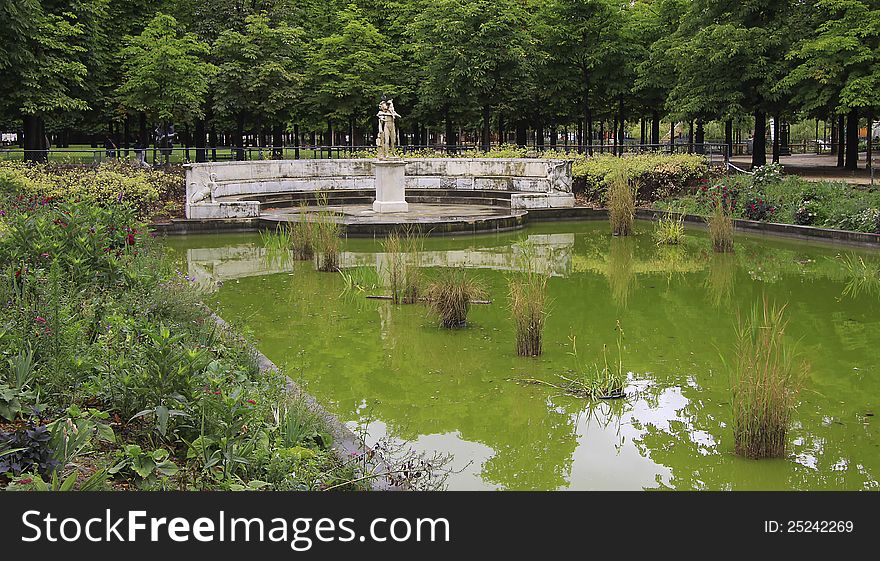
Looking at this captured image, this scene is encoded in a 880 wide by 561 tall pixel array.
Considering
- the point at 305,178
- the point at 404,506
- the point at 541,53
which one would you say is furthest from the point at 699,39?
the point at 404,506

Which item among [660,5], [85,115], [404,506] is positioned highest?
[660,5]

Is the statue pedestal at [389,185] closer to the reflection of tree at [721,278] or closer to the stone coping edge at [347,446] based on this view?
the reflection of tree at [721,278]

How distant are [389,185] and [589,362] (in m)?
14.6

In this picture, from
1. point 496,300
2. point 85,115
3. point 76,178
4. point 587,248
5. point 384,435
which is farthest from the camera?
point 85,115

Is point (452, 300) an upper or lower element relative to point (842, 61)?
lower

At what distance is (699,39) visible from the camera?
30.0 m

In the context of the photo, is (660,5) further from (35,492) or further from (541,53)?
(35,492)

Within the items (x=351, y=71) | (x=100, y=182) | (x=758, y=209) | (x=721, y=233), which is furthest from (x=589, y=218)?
(x=351, y=71)

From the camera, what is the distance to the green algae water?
21.5ft

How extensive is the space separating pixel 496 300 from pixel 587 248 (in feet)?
21.4

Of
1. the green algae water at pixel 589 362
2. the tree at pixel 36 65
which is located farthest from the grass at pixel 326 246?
the tree at pixel 36 65

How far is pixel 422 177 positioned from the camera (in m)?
28.3

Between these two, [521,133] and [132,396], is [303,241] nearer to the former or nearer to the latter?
[132,396]

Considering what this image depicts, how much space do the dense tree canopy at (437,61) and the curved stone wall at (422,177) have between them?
21.6 feet
